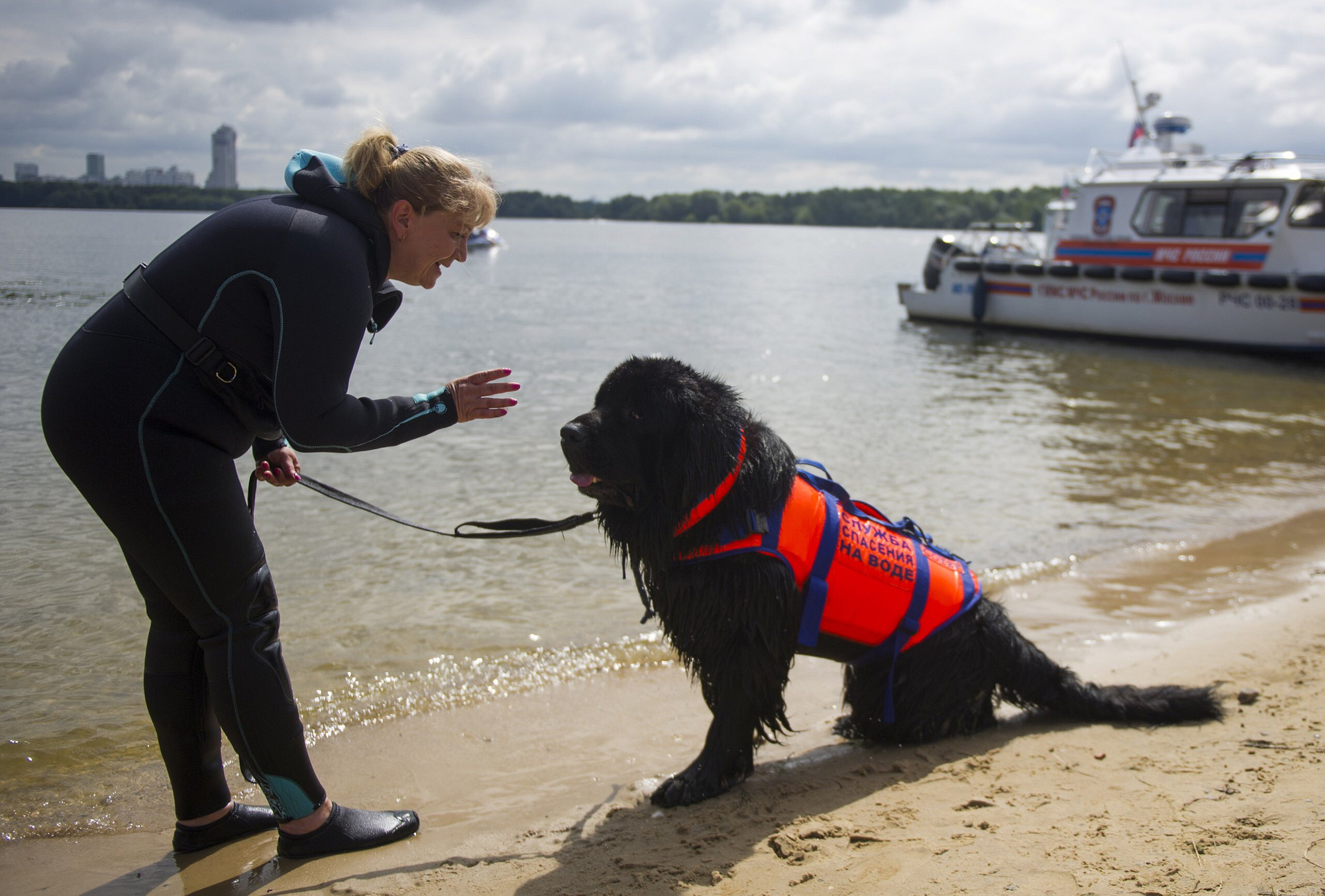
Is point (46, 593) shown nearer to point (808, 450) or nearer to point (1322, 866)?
point (1322, 866)

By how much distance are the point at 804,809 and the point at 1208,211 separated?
1910 cm

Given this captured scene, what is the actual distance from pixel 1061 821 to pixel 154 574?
8.32 ft

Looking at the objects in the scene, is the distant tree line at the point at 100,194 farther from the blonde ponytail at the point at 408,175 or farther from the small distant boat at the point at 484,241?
the small distant boat at the point at 484,241

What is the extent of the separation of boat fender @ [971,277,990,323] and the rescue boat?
2 centimetres

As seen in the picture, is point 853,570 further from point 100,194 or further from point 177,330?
point 100,194

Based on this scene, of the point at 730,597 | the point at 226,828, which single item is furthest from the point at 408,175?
the point at 226,828

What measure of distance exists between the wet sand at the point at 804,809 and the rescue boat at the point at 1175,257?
1587 centimetres

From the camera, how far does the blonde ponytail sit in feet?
7.77

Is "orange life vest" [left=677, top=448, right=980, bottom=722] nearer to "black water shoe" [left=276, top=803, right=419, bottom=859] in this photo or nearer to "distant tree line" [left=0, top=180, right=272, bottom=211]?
"black water shoe" [left=276, top=803, right=419, bottom=859]

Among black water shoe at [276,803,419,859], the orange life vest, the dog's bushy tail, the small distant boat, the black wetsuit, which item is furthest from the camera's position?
the small distant boat

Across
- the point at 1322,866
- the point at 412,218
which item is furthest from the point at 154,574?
the point at 1322,866

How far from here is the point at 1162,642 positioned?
178 inches

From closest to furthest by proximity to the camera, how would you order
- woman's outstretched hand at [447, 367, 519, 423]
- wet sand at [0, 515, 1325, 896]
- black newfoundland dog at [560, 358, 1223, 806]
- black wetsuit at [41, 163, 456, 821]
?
black wetsuit at [41, 163, 456, 821], wet sand at [0, 515, 1325, 896], woman's outstretched hand at [447, 367, 519, 423], black newfoundland dog at [560, 358, 1223, 806]

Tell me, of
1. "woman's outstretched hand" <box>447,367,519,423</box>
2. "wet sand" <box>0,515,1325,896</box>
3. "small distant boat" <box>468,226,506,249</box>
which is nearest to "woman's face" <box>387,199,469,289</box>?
"woman's outstretched hand" <box>447,367,519,423</box>
